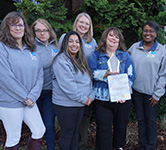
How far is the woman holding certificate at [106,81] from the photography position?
8.36 ft

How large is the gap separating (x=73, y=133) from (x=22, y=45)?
1.45m

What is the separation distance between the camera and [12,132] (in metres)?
2.25

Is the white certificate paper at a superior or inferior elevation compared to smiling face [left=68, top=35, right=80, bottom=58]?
inferior

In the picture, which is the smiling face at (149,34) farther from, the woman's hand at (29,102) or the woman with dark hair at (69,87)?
the woman's hand at (29,102)

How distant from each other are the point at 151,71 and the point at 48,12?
8.08ft

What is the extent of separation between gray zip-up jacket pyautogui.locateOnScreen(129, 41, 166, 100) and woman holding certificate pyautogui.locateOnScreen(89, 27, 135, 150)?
198 millimetres

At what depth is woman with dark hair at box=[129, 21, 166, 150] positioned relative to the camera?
2727 millimetres

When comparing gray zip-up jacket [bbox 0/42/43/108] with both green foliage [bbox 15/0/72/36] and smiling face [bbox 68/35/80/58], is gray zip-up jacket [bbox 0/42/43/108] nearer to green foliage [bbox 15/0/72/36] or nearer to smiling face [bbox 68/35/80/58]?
smiling face [bbox 68/35/80/58]

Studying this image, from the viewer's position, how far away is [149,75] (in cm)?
273

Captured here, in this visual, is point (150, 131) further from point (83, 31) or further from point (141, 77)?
point (83, 31)

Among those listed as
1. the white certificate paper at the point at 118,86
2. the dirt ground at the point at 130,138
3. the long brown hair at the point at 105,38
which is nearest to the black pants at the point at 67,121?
the white certificate paper at the point at 118,86

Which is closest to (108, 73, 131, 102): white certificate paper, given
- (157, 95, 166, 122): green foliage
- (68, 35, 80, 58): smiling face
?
(68, 35, 80, 58): smiling face

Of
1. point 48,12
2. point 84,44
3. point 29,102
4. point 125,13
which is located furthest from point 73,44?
point 125,13

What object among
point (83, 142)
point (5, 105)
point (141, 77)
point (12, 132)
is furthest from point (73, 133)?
point (141, 77)
